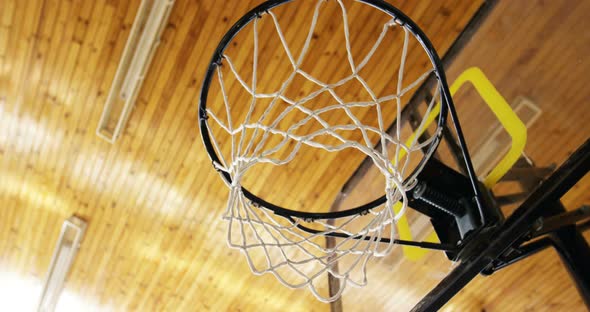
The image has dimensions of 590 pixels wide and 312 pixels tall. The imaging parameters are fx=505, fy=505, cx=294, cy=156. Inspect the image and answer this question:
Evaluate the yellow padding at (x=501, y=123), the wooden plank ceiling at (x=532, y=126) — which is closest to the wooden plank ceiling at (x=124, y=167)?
the wooden plank ceiling at (x=532, y=126)

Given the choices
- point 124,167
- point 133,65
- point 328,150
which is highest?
point 328,150

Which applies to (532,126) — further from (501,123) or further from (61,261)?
(61,261)

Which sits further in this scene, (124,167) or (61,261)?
(61,261)

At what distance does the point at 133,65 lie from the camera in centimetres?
252

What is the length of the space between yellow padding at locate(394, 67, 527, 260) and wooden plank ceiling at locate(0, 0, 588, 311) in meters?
0.34

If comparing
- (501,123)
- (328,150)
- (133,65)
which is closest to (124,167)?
(133,65)

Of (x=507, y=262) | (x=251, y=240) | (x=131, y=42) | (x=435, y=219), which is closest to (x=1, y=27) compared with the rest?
(x=131, y=42)

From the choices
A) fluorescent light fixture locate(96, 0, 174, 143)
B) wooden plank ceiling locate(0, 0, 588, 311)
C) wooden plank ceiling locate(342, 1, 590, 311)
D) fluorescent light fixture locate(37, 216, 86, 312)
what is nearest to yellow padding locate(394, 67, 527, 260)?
wooden plank ceiling locate(342, 1, 590, 311)

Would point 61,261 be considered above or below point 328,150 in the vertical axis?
below

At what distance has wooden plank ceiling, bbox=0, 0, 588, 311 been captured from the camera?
7.94 ft

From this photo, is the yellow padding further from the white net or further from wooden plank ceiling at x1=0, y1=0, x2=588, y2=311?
wooden plank ceiling at x1=0, y1=0, x2=588, y2=311

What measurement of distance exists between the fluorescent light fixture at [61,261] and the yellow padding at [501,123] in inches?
85.1

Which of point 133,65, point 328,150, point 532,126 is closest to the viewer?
point 328,150

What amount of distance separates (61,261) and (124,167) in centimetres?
89
